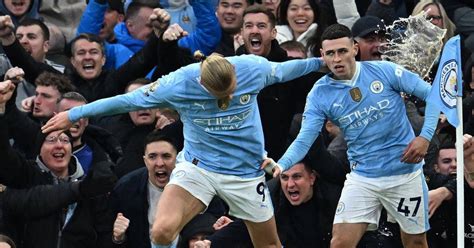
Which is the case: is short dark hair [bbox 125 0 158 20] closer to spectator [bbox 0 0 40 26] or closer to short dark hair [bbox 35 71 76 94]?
spectator [bbox 0 0 40 26]

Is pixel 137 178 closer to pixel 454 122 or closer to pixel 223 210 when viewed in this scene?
pixel 223 210

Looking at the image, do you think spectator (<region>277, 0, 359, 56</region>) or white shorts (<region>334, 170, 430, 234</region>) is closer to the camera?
white shorts (<region>334, 170, 430, 234</region>)

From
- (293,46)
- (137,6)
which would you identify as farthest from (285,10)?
(137,6)

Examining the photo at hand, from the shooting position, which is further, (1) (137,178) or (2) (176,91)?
(1) (137,178)

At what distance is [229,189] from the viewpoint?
12797 mm

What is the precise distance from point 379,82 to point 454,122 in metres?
1.07

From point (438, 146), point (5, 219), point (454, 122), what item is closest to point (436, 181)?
point (438, 146)

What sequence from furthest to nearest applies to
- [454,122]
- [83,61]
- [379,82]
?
[83,61] < [379,82] < [454,122]

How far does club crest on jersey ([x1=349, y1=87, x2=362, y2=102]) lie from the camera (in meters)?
13.0

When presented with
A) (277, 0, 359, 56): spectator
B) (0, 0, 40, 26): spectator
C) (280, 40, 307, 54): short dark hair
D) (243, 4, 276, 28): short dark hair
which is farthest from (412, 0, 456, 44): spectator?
(0, 0, 40, 26): spectator

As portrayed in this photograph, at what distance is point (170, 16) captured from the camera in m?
16.5

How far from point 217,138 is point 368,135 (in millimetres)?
1286

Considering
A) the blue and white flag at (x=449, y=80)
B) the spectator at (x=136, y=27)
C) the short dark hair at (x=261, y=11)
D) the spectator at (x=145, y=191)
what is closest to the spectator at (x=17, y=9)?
the spectator at (x=136, y=27)

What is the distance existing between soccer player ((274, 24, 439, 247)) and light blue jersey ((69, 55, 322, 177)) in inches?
13.9
